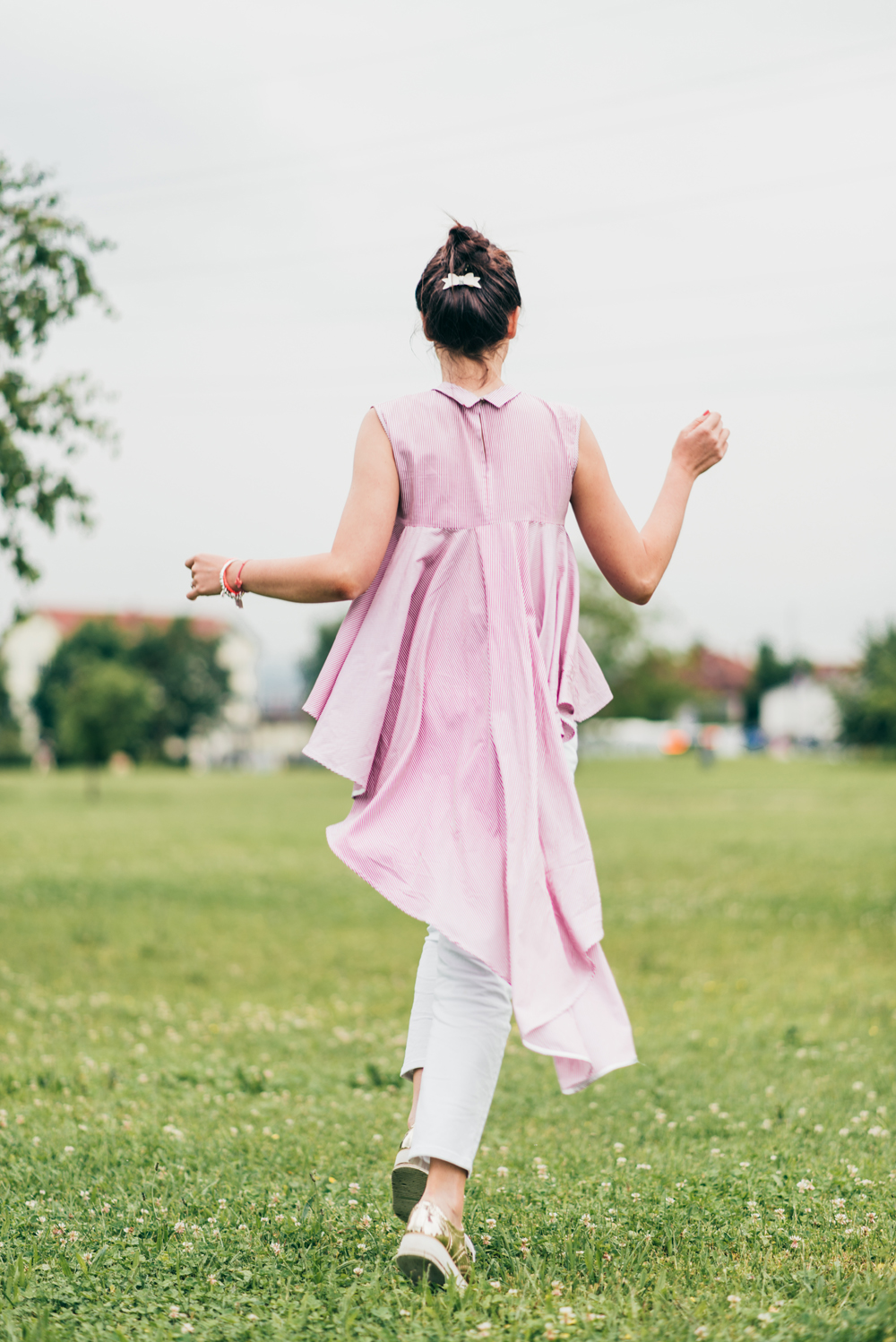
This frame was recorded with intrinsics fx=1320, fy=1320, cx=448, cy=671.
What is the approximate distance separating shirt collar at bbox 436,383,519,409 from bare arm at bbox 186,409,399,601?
185 mm

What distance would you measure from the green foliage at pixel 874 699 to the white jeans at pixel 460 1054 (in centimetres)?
7579

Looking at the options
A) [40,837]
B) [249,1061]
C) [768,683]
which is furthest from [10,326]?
[768,683]

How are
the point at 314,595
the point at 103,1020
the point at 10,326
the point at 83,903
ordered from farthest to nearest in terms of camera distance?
the point at 83,903, the point at 10,326, the point at 103,1020, the point at 314,595

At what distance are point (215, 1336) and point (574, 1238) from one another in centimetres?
101

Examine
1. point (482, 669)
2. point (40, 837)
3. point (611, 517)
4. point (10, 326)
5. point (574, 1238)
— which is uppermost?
point (10, 326)

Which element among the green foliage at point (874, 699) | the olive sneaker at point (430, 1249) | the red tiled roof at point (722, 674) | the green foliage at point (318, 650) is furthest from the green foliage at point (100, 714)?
the red tiled roof at point (722, 674)

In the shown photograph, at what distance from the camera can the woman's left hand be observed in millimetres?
3199

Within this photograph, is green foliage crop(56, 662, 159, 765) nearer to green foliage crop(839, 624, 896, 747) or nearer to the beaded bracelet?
the beaded bracelet

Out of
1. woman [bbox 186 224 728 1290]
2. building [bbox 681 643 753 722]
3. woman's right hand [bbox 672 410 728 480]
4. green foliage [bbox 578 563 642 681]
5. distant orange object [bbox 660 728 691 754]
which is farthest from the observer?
building [bbox 681 643 753 722]

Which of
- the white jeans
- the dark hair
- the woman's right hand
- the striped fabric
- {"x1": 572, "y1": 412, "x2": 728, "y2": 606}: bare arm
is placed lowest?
the white jeans

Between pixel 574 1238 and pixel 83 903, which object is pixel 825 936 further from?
pixel 574 1238

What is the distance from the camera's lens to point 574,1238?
3297mm

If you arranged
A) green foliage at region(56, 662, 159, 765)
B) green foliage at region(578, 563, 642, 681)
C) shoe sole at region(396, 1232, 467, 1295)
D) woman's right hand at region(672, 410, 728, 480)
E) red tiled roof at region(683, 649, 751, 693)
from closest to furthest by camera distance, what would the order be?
shoe sole at region(396, 1232, 467, 1295) → woman's right hand at region(672, 410, 728, 480) → green foliage at region(56, 662, 159, 765) → green foliage at region(578, 563, 642, 681) → red tiled roof at region(683, 649, 751, 693)

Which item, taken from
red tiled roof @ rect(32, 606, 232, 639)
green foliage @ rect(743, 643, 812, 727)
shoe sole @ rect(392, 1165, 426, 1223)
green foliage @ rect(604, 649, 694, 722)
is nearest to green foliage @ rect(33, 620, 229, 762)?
red tiled roof @ rect(32, 606, 232, 639)
